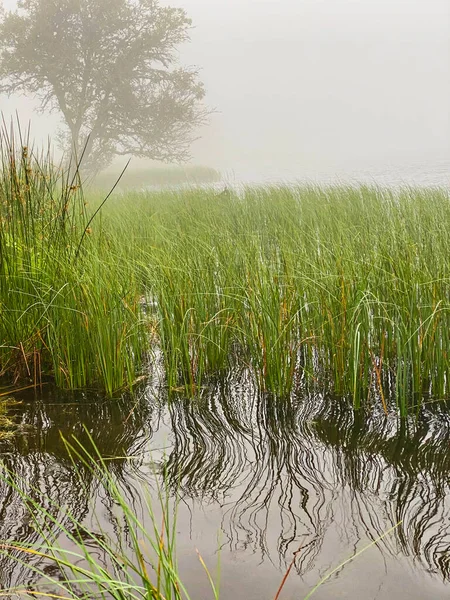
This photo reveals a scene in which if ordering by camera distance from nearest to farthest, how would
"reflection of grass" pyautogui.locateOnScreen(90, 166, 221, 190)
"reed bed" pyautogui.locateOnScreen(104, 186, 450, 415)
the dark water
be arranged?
the dark water → "reed bed" pyautogui.locateOnScreen(104, 186, 450, 415) → "reflection of grass" pyautogui.locateOnScreen(90, 166, 221, 190)

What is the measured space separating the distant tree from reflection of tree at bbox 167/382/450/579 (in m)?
19.0

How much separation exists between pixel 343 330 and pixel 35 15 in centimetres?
2239

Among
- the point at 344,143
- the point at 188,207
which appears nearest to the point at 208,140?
the point at 344,143

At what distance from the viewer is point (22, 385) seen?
9.55 ft

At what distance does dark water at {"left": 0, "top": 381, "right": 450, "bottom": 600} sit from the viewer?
1531mm

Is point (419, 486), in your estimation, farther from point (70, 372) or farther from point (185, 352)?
point (70, 372)

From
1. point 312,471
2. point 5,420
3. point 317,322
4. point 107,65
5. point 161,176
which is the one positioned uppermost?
point 107,65

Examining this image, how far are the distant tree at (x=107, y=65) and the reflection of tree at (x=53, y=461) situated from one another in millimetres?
18755

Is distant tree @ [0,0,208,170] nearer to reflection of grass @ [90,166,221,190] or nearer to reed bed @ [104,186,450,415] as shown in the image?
reflection of grass @ [90,166,221,190]

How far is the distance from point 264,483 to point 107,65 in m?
21.4

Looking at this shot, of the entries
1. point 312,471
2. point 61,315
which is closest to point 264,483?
point 312,471

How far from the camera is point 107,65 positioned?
2075cm

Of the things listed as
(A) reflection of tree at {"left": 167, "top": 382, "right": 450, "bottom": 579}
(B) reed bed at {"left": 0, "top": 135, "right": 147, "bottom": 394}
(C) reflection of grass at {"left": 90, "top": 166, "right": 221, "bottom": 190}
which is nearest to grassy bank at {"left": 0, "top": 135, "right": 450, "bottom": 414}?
(B) reed bed at {"left": 0, "top": 135, "right": 147, "bottom": 394}

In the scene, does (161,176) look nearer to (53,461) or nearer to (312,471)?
(53,461)
